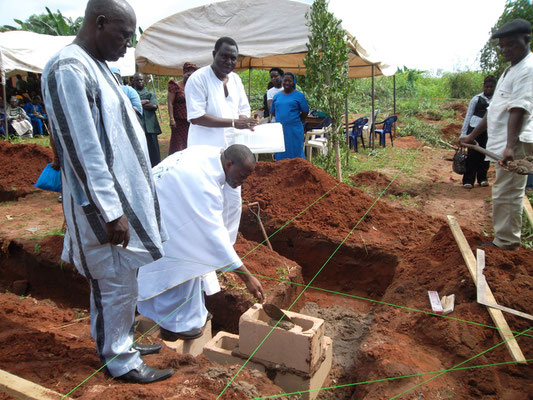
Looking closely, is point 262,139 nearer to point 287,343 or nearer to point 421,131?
point 287,343

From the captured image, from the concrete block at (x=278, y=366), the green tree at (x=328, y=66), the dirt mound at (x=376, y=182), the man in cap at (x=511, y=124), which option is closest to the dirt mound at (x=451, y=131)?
the dirt mound at (x=376, y=182)

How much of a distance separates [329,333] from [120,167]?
9.49 ft

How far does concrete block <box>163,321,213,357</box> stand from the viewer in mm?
2980

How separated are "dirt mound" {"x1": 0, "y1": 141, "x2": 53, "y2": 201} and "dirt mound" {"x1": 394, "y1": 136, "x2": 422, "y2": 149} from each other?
9.95 m

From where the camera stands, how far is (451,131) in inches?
570

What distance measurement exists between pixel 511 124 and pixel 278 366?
2.93 metres

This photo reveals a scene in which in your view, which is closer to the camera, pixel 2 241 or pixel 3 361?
pixel 3 361

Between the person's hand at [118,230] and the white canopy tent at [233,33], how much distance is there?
616 cm

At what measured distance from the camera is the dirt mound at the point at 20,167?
7.05 metres

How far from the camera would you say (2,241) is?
15.7 feet

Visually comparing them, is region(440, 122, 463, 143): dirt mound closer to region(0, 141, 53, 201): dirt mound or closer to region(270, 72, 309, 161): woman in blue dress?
region(270, 72, 309, 161): woman in blue dress

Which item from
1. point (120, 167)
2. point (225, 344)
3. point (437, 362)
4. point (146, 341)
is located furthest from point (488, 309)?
point (120, 167)

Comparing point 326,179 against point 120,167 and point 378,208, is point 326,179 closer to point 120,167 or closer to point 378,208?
point 378,208

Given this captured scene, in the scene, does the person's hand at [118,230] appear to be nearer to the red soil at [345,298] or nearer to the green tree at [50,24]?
the red soil at [345,298]
